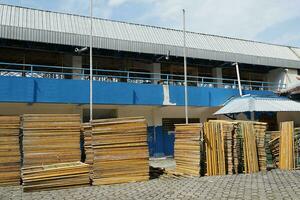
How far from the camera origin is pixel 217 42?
2764cm

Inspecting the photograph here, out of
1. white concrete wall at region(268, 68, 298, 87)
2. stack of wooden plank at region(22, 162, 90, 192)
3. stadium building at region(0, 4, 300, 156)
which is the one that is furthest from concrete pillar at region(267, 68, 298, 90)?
stack of wooden plank at region(22, 162, 90, 192)

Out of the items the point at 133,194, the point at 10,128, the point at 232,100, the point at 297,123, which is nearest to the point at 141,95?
the point at 232,100

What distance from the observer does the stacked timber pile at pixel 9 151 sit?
12.5 m

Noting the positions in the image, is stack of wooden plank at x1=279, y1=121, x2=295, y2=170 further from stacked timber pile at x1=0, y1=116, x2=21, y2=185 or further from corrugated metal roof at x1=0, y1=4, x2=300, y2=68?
stacked timber pile at x1=0, y1=116, x2=21, y2=185

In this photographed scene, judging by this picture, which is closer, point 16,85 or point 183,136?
point 183,136

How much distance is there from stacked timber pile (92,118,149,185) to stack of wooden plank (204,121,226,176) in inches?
98.8

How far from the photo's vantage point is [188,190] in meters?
10.7

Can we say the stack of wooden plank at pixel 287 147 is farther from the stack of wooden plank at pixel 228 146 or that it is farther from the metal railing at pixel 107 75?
the metal railing at pixel 107 75

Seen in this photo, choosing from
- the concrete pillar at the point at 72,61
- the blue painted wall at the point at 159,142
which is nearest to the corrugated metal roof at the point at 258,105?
the blue painted wall at the point at 159,142

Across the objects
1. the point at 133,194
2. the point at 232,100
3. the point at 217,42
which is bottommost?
the point at 133,194

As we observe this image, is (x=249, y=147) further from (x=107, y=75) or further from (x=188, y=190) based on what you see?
(x=107, y=75)

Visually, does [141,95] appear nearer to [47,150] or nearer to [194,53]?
[194,53]

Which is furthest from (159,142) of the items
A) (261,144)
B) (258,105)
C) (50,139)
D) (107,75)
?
(50,139)

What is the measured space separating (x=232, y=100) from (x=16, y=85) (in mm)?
13213
